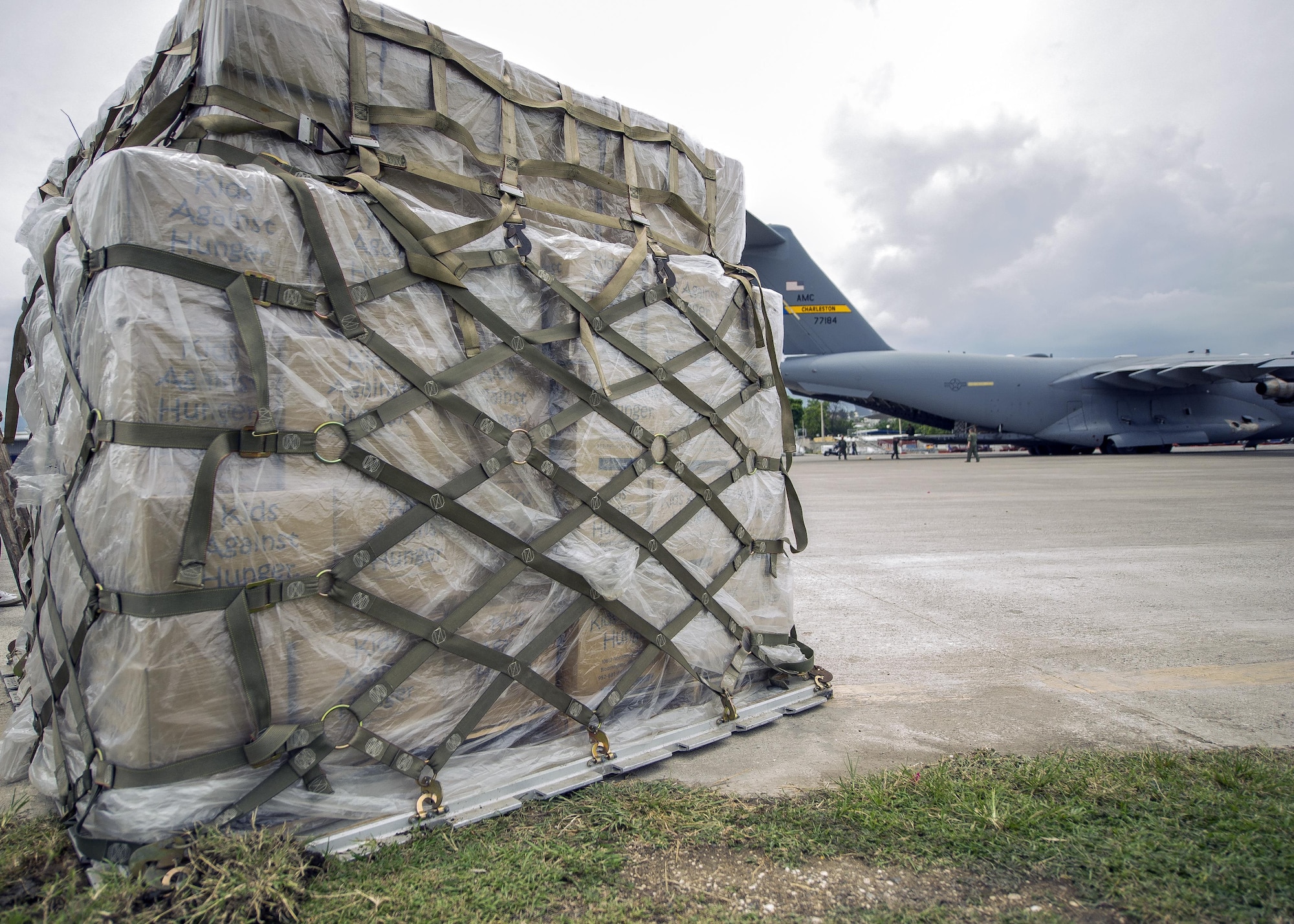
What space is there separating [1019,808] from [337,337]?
2.44 metres

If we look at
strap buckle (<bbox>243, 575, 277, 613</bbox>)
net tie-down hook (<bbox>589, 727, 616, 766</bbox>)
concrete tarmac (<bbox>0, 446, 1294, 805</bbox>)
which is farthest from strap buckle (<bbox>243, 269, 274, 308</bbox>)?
concrete tarmac (<bbox>0, 446, 1294, 805</bbox>)

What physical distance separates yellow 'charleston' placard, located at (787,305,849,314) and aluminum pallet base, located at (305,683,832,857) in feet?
83.5

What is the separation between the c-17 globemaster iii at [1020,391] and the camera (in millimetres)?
26578

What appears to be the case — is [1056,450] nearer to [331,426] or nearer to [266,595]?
[331,426]

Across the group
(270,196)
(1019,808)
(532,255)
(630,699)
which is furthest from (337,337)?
(1019,808)

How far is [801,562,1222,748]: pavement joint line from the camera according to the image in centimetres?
270

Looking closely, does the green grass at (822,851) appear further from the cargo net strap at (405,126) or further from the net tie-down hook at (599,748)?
the cargo net strap at (405,126)

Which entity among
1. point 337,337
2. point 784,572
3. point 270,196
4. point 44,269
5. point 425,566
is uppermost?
point 270,196

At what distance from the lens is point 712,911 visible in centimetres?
166

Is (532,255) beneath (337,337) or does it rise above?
above

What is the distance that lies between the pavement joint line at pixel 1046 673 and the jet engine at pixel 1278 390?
89.9ft

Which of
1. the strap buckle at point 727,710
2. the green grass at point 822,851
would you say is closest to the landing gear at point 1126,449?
the green grass at point 822,851

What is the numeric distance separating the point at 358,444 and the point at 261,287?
0.49 metres

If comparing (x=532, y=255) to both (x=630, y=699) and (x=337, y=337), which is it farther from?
(x=630, y=699)
